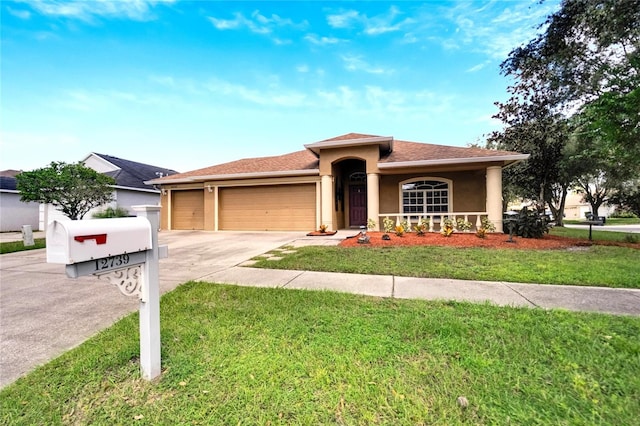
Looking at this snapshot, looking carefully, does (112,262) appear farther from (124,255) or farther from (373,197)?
(373,197)

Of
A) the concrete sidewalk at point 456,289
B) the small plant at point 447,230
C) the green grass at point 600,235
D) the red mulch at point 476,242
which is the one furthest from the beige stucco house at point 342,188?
the concrete sidewalk at point 456,289

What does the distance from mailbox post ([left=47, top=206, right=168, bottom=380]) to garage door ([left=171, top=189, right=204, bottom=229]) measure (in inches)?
573

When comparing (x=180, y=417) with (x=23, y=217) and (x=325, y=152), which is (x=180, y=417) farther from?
(x=23, y=217)

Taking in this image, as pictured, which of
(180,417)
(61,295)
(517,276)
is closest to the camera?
(180,417)

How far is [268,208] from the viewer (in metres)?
14.5

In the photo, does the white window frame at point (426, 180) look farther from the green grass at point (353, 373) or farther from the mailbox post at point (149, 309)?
the mailbox post at point (149, 309)

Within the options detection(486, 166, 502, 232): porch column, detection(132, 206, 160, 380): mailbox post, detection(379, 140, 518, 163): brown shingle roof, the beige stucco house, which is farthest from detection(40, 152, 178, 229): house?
detection(486, 166, 502, 232): porch column

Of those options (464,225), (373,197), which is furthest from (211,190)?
(464,225)

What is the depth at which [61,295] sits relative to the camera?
14.0 ft

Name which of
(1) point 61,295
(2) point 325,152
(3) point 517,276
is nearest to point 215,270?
(1) point 61,295

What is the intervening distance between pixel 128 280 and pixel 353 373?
1.84 metres

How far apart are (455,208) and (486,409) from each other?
12.2 m

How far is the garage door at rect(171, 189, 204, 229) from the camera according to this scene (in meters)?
Result: 15.8

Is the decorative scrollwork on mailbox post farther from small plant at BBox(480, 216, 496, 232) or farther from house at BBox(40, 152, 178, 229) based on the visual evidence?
house at BBox(40, 152, 178, 229)
